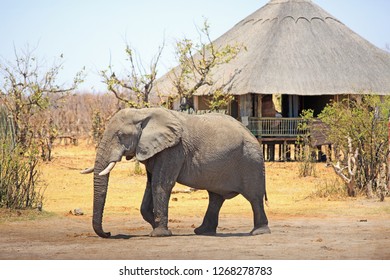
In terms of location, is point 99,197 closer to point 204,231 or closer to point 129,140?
point 129,140

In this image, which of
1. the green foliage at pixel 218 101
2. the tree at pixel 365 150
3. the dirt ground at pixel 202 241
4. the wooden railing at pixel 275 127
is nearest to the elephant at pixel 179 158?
the dirt ground at pixel 202 241

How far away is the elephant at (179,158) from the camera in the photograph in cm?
1043

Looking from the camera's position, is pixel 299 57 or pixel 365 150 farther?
pixel 299 57

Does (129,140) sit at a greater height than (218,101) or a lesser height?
lesser

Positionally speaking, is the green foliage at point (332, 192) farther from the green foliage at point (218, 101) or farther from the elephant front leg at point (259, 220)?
the green foliage at point (218, 101)

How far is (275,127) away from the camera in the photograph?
A: 2758 cm

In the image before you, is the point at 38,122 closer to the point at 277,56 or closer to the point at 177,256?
the point at 277,56

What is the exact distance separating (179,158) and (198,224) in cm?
230

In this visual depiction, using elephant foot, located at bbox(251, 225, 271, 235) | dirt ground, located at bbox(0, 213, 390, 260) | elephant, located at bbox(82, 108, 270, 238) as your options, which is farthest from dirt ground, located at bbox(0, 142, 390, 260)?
elephant, located at bbox(82, 108, 270, 238)

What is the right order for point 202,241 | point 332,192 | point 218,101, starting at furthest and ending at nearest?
point 218,101 → point 332,192 → point 202,241

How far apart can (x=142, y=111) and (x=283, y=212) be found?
4.49m

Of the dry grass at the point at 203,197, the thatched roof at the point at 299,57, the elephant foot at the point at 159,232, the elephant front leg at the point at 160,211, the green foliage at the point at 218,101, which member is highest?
the thatched roof at the point at 299,57

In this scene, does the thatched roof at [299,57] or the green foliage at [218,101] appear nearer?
the green foliage at [218,101]

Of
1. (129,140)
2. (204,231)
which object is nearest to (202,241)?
(204,231)
